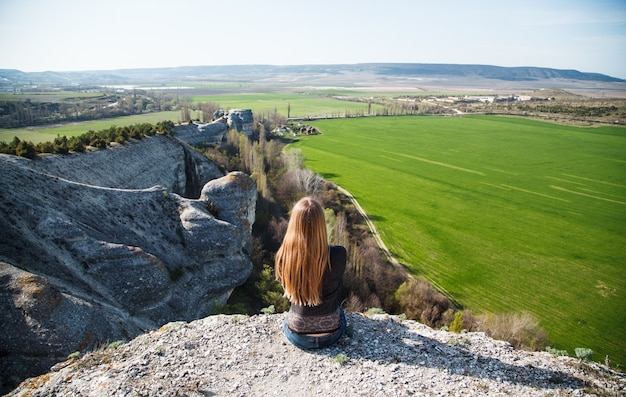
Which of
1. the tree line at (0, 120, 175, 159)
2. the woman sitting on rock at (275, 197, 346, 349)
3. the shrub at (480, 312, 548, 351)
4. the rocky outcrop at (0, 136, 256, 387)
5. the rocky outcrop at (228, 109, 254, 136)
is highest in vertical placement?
the rocky outcrop at (228, 109, 254, 136)

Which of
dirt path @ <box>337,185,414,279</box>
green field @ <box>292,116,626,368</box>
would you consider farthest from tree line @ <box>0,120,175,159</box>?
green field @ <box>292,116,626,368</box>

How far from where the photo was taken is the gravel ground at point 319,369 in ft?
25.2

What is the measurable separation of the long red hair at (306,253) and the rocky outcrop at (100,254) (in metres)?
8.62

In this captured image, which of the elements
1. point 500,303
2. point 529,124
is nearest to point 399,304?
point 500,303

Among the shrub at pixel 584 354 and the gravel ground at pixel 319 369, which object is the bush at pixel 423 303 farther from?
the gravel ground at pixel 319 369

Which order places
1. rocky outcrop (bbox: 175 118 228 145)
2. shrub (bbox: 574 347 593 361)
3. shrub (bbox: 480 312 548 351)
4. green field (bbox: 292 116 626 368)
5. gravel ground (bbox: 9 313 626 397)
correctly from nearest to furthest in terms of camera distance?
1. gravel ground (bbox: 9 313 626 397)
2. shrub (bbox: 574 347 593 361)
3. shrub (bbox: 480 312 548 351)
4. green field (bbox: 292 116 626 368)
5. rocky outcrop (bbox: 175 118 228 145)

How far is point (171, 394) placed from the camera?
24.6 ft

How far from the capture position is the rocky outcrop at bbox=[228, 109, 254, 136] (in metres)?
66.9

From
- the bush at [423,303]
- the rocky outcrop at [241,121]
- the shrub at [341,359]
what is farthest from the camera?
the rocky outcrop at [241,121]

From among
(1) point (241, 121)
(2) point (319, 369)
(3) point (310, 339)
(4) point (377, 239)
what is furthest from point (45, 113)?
(2) point (319, 369)

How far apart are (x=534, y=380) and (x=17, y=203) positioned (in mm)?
19643

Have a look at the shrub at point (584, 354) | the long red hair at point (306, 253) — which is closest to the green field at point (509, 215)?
the shrub at point (584, 354)

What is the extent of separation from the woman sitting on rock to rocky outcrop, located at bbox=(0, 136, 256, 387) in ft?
26.9

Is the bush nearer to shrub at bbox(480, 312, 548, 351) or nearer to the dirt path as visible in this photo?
shrub at bbox(480, 312, 548, 351)
